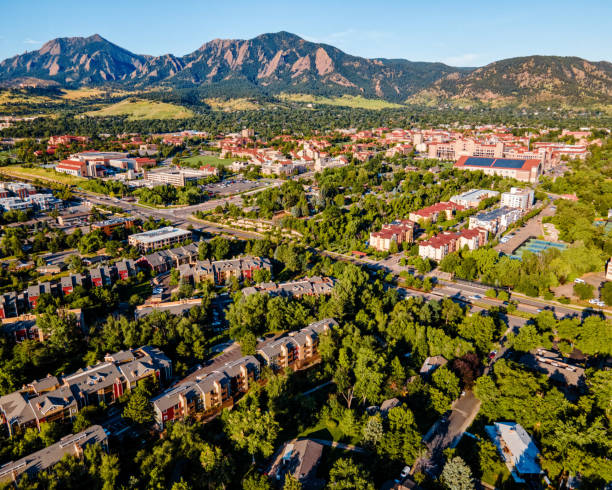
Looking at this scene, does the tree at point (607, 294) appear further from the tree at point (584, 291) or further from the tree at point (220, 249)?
the tree at point (220, 249)

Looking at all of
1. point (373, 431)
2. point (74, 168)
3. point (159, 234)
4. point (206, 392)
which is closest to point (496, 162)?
point (159, 234)

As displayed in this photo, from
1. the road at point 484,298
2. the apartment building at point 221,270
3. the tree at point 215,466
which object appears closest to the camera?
the tree at point 215,466

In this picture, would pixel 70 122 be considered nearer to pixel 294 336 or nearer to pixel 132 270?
pixel 132 270

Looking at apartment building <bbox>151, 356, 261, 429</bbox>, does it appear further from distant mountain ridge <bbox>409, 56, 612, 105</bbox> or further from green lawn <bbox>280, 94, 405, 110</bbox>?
green lawn <bbox>280, 94, 405, 110</bbox>

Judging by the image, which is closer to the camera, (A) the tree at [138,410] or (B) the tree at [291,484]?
(B) the tree at [291,484]

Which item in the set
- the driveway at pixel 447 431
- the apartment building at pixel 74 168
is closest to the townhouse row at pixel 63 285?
the driveway at pixel 447 431
